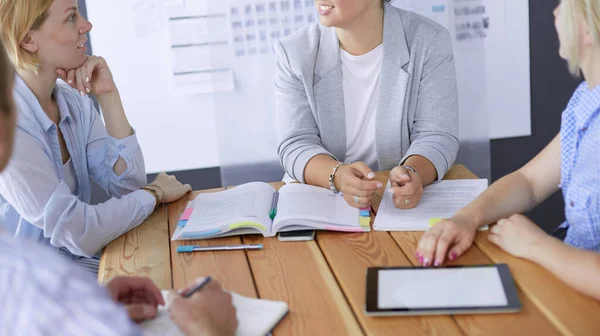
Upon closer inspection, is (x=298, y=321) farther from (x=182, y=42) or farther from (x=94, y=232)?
(x=182, y=42)

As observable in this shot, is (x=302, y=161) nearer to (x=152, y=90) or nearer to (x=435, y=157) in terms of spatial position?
(x=435, y=157)

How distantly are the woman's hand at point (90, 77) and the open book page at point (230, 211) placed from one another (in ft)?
1.42

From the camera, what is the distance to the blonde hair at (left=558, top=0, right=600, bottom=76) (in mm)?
1397

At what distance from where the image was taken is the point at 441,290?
4.14 ft

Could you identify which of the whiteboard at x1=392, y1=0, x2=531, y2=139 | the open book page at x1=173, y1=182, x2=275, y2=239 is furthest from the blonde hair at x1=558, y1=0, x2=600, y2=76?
the whiteboard at x1=392, y1=0, x2=531, y2=139

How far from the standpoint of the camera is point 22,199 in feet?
5.44

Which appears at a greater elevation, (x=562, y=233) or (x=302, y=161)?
(x=302, y=161)

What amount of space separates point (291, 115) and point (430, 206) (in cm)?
62

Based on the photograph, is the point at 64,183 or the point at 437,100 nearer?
the point at 64,183

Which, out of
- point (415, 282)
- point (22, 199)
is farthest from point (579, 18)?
point (22, 199)

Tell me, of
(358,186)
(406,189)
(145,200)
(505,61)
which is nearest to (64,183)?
(145,200)

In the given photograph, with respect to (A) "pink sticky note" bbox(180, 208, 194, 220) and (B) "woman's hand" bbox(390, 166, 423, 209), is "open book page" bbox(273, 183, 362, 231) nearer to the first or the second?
(B) "woman's hand" bbox(390, 166, 423, 209)

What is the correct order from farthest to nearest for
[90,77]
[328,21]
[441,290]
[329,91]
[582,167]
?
[329,91], [328,21], [90,77], [582,167], [441,290]

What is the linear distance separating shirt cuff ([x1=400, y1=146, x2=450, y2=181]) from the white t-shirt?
0.25m
